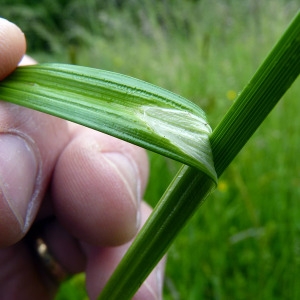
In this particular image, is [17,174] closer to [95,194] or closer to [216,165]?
[95,194]

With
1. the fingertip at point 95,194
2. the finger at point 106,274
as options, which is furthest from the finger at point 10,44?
the finger at point 106,274

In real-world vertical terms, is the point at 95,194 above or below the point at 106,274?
above

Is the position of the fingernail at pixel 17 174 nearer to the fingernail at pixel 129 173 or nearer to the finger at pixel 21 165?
the finger at pixel 21 165

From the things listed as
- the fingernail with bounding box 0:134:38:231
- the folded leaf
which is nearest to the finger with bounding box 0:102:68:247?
the fingernail with bounding box 0:134:38:231

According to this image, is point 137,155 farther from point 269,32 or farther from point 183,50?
point 183,50

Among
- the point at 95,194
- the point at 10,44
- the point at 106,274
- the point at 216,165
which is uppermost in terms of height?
the point at 216,165

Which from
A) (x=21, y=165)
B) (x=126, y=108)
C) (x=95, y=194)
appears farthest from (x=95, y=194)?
(x=126, y=108)

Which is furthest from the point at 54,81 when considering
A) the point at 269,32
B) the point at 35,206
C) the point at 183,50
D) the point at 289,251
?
the point at 183,50
